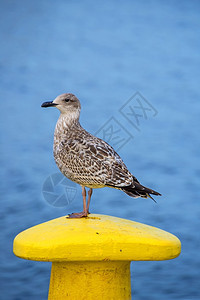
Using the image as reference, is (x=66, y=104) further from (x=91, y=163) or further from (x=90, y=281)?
(x=90, y=281)

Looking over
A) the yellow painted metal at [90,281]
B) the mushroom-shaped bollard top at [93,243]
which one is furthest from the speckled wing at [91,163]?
the yellow painted metal at [90,281]

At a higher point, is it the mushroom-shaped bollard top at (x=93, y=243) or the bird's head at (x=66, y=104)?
the bird's head at (x=66, y=104)

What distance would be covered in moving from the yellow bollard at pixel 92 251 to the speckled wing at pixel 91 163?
0.78ft

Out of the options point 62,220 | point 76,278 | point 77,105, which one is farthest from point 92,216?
point 77,105

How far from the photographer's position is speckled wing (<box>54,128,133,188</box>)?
326 cm

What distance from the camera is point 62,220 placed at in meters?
3.31

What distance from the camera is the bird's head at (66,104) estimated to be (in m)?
3.46

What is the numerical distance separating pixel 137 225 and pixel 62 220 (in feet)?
1.43

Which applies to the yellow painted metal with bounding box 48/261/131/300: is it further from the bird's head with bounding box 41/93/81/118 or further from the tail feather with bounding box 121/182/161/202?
the bird's head with bounding box 41/93/81/118

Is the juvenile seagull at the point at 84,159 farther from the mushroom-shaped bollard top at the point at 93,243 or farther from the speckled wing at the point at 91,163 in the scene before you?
the mushroom-shaped bollard top at the point at 93,243

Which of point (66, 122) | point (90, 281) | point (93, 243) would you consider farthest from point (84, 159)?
point (90, 281)

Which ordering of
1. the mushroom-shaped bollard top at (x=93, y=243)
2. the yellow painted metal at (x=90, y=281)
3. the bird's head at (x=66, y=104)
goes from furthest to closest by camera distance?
the bird's head at (x=66, y=104) → the yellow painted metal at (x=90, y=281) → the mushroom-shaped bollard top at (x=93, y=243)

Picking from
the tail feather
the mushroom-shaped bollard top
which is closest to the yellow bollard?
the mushroom-shaped bollard top

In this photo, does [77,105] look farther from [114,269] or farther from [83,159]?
[114,269]
